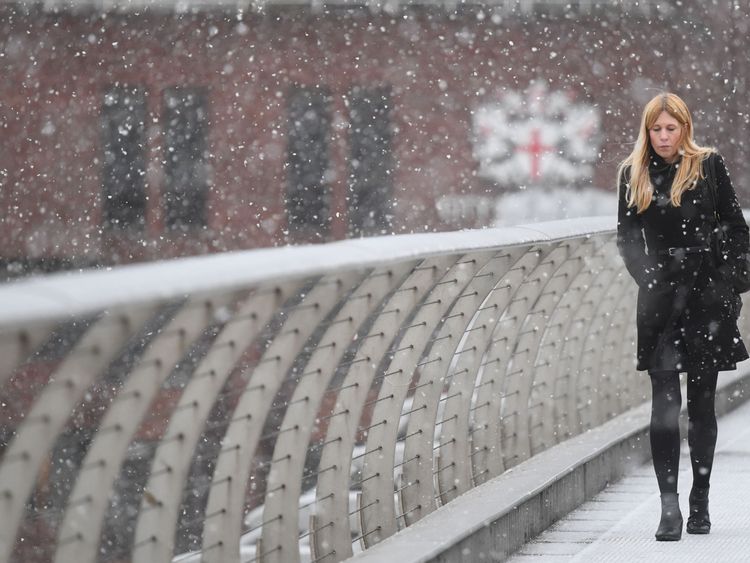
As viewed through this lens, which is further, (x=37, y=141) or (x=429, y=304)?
(x=37, y=141)

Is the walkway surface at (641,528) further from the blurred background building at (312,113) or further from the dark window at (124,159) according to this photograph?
the dark window at (124,159)

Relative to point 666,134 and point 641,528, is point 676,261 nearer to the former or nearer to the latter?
point 666,134

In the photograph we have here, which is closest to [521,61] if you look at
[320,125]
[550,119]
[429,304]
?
[550,119]

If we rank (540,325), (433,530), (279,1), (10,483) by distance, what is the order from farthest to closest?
(279,1) < (540,325) < (433,530) < (10,483)

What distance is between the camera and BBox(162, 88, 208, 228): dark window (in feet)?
102

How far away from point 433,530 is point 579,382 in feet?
8.67

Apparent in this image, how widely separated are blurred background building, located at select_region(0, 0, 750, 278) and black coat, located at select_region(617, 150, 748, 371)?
24315 millimetres

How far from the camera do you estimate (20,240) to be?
104 ft

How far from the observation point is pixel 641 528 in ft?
20.1

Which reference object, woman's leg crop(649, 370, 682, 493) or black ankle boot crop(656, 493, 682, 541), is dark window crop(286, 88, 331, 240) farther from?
black ankle boot crop(656, 493, 682, 541)

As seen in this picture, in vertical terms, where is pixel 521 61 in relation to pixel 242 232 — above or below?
above

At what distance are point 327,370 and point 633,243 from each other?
171 centimetres

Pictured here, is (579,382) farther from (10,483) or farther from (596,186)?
(596,186)

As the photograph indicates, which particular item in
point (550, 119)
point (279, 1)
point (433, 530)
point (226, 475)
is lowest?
point (433, 530)
